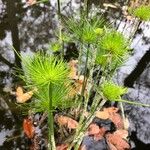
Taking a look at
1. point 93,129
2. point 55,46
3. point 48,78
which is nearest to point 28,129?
point 93,129

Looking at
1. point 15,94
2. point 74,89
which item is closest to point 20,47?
point 15,94

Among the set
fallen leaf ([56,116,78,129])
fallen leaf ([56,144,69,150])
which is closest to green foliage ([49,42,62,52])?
fallen leaf ([56,116,78,129])

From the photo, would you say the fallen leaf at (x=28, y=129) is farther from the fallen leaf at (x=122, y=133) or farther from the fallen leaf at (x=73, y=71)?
the fallen leaf at (x=122, y=133)

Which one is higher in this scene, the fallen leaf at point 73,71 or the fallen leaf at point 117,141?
the fallen leaf at point 73,71

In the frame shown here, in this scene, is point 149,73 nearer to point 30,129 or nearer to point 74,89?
point 74,89

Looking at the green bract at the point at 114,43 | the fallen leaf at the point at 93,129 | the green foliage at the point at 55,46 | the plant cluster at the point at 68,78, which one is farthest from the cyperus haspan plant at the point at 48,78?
the green foliage at the point at 55,46

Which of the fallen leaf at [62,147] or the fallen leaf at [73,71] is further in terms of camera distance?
the fallen leaf at [73,71]

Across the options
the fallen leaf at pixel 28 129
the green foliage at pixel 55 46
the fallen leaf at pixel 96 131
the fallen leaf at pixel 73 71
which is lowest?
the fallen leaf at pixel 96 131

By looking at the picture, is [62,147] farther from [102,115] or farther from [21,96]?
[21,96]
